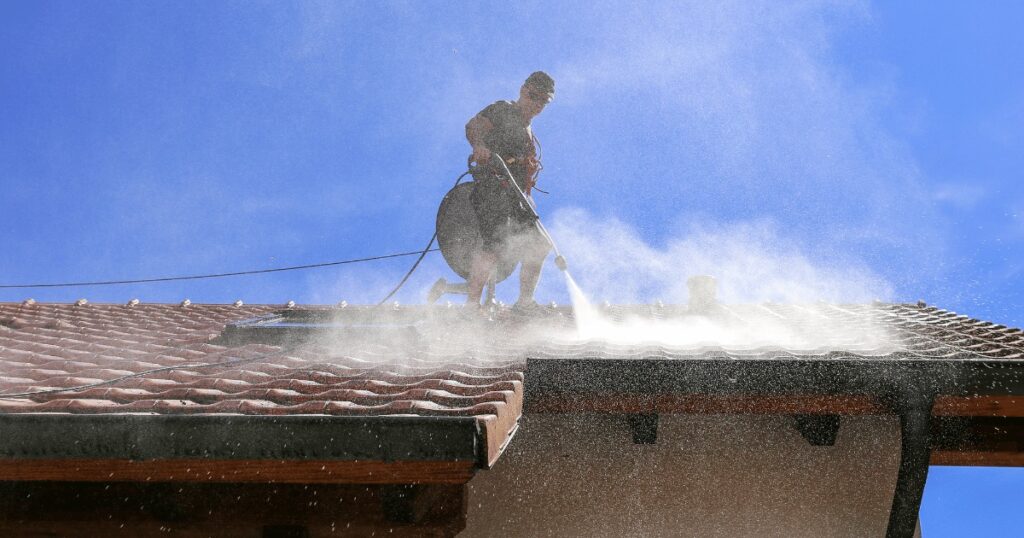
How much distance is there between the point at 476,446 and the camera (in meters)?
2.24

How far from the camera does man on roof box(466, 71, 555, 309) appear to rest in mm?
6684

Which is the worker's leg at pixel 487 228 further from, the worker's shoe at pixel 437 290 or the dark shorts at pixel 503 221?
the worker's shoe at pixel 437 290

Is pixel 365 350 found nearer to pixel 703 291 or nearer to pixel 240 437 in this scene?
pixel 240 437

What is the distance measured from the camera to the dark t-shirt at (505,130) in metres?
6.85

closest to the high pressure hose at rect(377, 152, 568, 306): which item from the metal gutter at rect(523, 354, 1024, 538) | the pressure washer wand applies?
the pressure washer wand

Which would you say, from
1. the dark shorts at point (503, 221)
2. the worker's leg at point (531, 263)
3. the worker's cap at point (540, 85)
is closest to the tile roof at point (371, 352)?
the worker's leg at point (531, 263)

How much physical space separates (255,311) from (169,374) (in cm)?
334

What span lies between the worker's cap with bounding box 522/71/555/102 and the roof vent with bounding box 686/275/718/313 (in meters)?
2.37

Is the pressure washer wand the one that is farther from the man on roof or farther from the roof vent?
the roof vent

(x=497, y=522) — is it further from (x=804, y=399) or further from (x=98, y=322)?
(x=98, y=322)

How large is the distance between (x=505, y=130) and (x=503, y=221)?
0.94 meters

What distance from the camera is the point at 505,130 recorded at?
685 centimetres

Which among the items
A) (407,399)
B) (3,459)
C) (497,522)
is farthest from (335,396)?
(497,522)

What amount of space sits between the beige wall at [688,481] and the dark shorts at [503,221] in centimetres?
314
